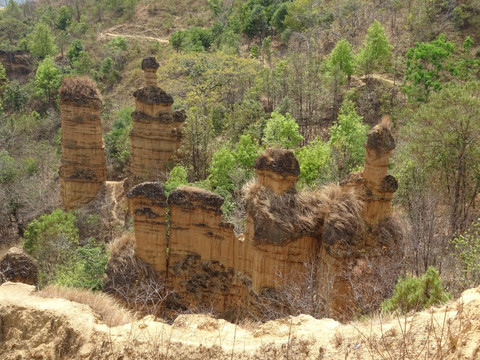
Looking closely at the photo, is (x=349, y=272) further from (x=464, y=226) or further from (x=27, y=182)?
(x=27, y=182)

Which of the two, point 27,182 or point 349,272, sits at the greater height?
point 349,272

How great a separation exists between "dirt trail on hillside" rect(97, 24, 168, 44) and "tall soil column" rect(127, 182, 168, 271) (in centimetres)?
4700

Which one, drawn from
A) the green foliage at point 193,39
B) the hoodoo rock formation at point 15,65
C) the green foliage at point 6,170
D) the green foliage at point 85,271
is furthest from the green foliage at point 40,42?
the green foliage at point 85,271

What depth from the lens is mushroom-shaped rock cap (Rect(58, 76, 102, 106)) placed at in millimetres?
20906

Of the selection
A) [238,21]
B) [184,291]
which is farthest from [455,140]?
[238,21]

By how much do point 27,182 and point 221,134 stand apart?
11.9 metres

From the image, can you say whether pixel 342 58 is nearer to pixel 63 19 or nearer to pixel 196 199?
pixel 196 199

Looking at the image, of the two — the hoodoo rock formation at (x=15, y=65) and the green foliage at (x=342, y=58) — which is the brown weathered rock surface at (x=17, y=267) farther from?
the hoodoo rock formation at (x=15, y=65)

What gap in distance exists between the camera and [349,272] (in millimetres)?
10555

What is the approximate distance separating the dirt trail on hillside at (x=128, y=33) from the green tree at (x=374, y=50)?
31.4 metres

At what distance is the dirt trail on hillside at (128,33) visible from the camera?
2263 inches

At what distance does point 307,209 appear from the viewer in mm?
11523

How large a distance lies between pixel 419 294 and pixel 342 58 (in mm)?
25720

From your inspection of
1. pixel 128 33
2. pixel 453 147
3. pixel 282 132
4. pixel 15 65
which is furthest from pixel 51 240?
pixel 128 33
